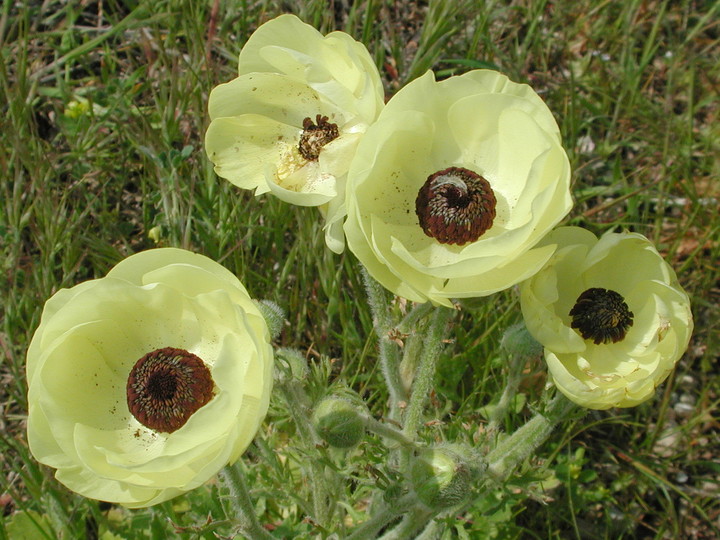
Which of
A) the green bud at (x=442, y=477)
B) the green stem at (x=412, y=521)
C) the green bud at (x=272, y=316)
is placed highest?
the green bud at (x=272, y=316)

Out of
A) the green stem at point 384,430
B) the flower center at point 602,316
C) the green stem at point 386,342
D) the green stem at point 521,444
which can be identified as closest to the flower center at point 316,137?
the green stem at point 386,342

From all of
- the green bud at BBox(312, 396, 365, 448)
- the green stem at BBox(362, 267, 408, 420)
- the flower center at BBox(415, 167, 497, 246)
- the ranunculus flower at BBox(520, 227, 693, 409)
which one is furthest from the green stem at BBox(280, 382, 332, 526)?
the ranunculus flower at BBox(520, 227, 693, 409)

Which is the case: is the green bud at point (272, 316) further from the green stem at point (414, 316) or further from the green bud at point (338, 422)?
the green stem at point (414, 316)

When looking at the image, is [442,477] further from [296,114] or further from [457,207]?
[296,114]

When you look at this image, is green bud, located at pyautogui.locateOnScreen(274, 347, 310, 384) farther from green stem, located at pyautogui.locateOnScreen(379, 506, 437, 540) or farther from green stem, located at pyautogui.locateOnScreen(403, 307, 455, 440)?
green stem, located at pyautogui.locateOnScreen(379, 506, 437, 540)

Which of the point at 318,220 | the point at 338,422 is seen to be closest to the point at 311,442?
the point at 338,422

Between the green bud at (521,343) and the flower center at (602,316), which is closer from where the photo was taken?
the flower center at (602,316)
